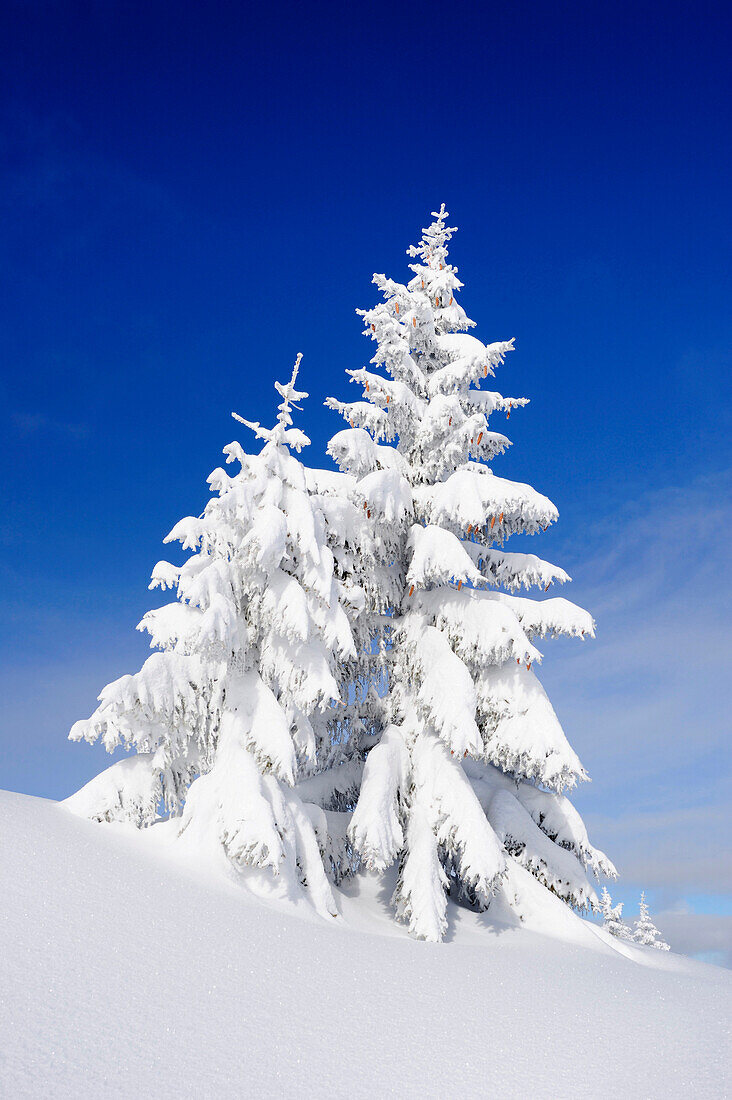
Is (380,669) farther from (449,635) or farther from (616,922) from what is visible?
(616,922)

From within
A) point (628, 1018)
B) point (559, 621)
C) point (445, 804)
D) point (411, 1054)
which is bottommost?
point (411, 1054)

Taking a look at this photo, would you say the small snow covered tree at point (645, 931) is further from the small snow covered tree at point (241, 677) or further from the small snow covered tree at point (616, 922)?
the small snow covered tree at point (241, 677)

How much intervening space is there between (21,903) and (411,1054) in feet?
13.1

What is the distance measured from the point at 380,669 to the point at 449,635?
1759 millimetres

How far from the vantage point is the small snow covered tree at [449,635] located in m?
12.5

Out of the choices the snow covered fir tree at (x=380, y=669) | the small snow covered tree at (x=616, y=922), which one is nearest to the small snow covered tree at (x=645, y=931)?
the small snow covered tree at (x=616, y=922)

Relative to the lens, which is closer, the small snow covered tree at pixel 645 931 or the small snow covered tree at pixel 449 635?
the small snow covered tree at pixel 449 635

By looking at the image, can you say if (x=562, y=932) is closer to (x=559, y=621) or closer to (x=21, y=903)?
(x=559, y=621)

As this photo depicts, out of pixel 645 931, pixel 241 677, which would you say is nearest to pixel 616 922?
pixel 645 931

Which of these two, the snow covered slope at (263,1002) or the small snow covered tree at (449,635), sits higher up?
the small snow covered tree at (449,635)

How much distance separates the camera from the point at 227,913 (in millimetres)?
8930

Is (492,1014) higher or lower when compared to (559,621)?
lower

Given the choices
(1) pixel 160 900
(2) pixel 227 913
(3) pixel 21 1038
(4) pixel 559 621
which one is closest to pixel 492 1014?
(2) pixel 227 913

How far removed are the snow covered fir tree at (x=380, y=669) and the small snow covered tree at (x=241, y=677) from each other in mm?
36
